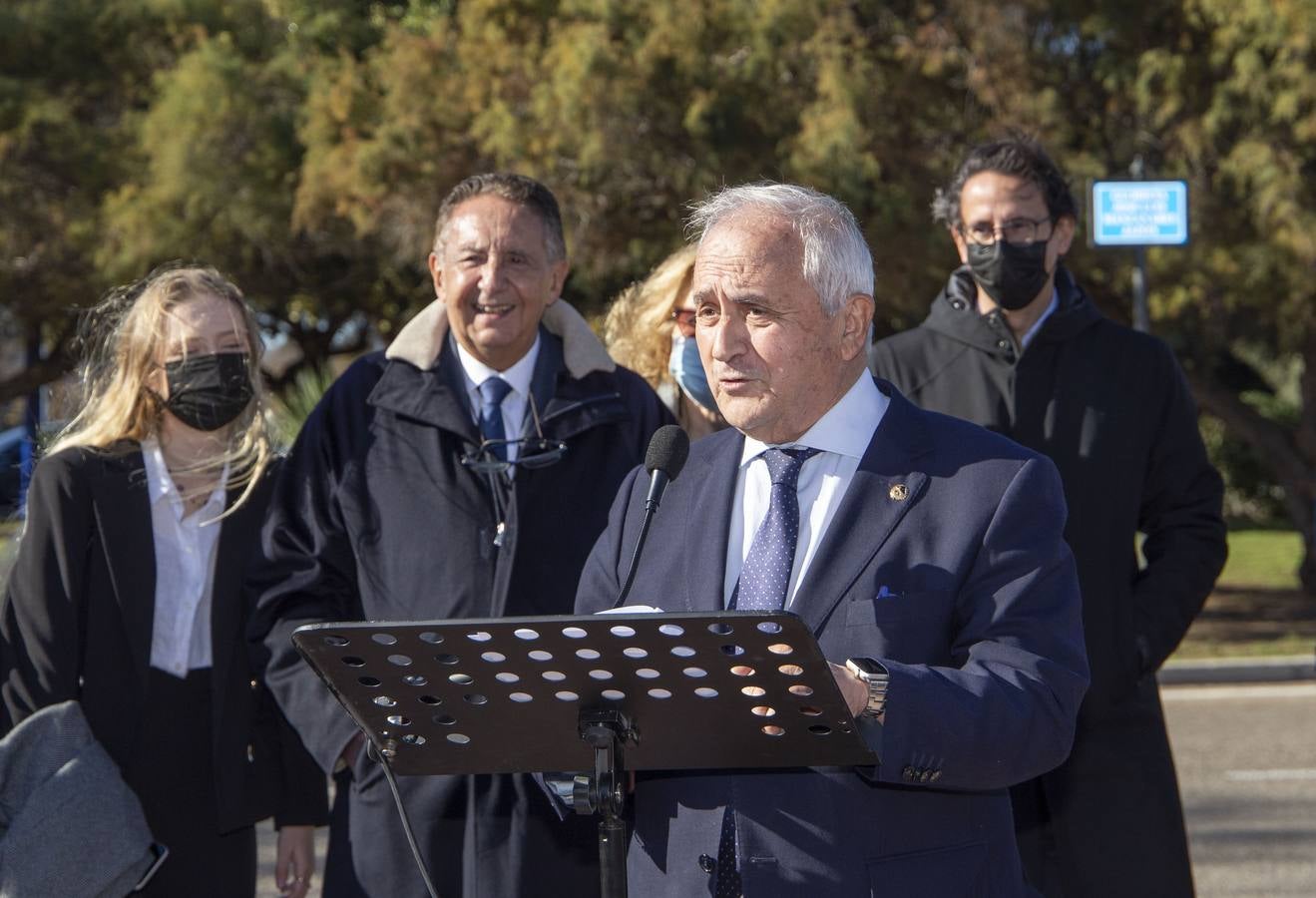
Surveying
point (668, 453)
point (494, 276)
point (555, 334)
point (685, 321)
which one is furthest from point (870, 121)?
point (668, 453)

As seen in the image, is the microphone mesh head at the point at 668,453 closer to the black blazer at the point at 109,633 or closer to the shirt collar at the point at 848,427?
the shirt collar at the point at 848,427

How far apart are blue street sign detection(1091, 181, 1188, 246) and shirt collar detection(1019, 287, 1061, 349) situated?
251 inches

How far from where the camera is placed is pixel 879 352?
470 centimetres

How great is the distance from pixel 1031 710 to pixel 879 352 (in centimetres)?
234

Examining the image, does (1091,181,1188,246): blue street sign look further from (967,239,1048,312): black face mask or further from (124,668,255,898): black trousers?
(124,668,255,898): black trousers

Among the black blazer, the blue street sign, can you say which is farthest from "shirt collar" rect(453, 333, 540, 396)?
the blue street sign


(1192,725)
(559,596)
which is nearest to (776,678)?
(559,596)

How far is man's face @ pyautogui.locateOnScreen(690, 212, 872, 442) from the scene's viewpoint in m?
2.66

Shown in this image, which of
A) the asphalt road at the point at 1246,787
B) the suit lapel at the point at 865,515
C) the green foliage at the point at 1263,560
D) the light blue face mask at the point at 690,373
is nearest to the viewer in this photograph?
the suit lapel at the point at 865,515

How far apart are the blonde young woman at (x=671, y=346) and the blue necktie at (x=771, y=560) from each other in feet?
6.37

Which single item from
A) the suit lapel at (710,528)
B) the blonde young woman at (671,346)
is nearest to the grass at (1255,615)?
the blonde young woman at (671,346)

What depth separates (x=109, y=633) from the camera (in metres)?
3.95

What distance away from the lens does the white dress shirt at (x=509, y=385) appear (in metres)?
3.95

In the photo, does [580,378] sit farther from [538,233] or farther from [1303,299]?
[1303,299]
